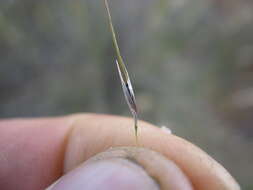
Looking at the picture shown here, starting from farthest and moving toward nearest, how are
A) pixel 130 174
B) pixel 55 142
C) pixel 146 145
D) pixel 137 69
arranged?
pixel 137 69, pixel 55 142, pixel 146 145, pixel 130 174

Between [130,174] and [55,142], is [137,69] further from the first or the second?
[130,174]

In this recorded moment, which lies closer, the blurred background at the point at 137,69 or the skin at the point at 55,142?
the skin at the point at 55,142

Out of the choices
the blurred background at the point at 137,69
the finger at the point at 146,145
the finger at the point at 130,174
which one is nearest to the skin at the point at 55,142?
the finger at the point at 146,145

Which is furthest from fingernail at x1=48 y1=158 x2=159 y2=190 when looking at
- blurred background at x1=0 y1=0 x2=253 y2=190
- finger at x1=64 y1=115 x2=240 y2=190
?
blurred background at x1=0 y1=0 x2=253 y2=190

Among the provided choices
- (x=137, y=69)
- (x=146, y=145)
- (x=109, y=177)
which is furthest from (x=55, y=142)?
(x=137, y=69)

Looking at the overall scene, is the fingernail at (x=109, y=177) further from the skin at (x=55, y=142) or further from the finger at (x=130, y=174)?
the skin at (x=55, y=142)

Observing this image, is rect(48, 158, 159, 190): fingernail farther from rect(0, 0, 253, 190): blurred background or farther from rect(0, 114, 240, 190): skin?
rect(0, 0, 253, 190): blurred background
